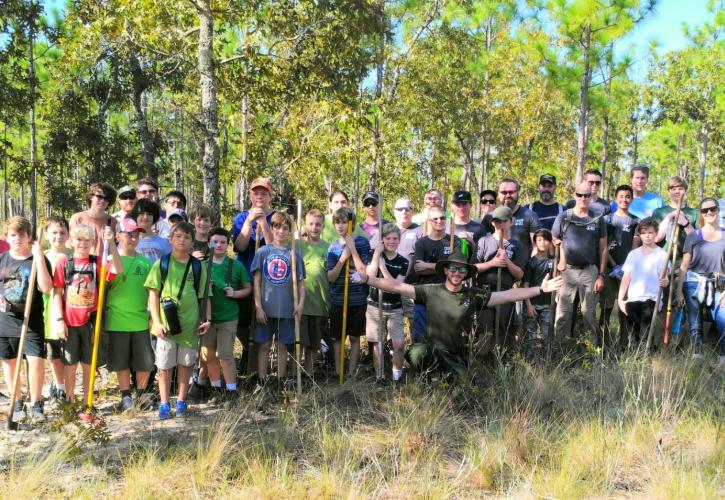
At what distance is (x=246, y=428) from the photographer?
464cm

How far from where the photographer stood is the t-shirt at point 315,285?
571cm

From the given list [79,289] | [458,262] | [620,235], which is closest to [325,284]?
[458,262]

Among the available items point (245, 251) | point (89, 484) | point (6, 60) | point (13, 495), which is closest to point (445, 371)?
point (245, 251)

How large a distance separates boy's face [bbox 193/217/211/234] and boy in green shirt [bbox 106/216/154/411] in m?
0.56

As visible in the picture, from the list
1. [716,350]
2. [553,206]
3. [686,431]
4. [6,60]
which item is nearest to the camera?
[686,431]

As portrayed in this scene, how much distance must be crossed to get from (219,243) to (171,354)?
109cm

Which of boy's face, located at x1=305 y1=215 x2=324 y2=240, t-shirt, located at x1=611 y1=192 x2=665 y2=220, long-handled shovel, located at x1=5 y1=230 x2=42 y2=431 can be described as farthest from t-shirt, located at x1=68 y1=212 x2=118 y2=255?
t-shirt, located at x1=611 y1=192 x2=665 y2=220

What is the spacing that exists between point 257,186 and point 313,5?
4850mm

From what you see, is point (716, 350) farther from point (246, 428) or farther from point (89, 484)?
point (89, 484)

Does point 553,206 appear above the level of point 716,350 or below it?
above

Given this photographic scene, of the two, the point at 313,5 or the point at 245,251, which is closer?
the point at 245,251

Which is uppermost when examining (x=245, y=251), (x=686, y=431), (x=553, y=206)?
(x=553, y=206)

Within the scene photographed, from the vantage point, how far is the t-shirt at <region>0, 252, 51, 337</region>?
482 cm

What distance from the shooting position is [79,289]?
191 inches
